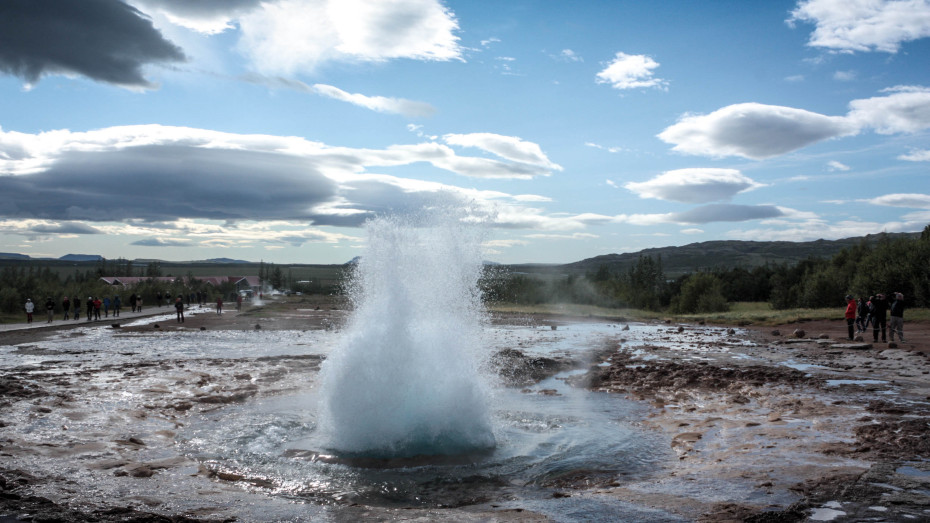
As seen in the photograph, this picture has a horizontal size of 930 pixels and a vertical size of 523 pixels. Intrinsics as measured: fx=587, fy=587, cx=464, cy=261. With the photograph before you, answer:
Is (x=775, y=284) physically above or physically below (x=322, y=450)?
above

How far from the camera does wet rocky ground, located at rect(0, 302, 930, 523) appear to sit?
5.65 meters

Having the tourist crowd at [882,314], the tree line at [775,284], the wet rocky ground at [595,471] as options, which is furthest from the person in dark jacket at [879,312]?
the tree line at [775,284]

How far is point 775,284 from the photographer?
70.7 m

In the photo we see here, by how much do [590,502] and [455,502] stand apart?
1.42 metres

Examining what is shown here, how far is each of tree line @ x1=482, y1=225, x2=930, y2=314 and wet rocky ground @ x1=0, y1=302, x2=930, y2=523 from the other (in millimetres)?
10329

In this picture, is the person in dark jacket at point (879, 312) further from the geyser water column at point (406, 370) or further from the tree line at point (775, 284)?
the geyser water column at point (406, 370)

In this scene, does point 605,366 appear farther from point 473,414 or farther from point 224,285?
point 224,285

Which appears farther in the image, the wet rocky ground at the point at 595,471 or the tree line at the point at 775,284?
the tree line at the point at 775,284

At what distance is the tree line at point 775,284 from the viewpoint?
37125 millimetres

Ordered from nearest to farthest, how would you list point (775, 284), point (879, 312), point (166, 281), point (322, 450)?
point (322, 450) → point (879, 312) → point (775, 284) → point (166, 281)

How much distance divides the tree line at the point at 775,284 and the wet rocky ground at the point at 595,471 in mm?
10329

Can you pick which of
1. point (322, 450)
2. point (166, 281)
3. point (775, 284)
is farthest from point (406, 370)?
point (166, 281)

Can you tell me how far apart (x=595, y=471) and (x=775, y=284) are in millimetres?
72748

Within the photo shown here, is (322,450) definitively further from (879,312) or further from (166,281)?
(166,281)
